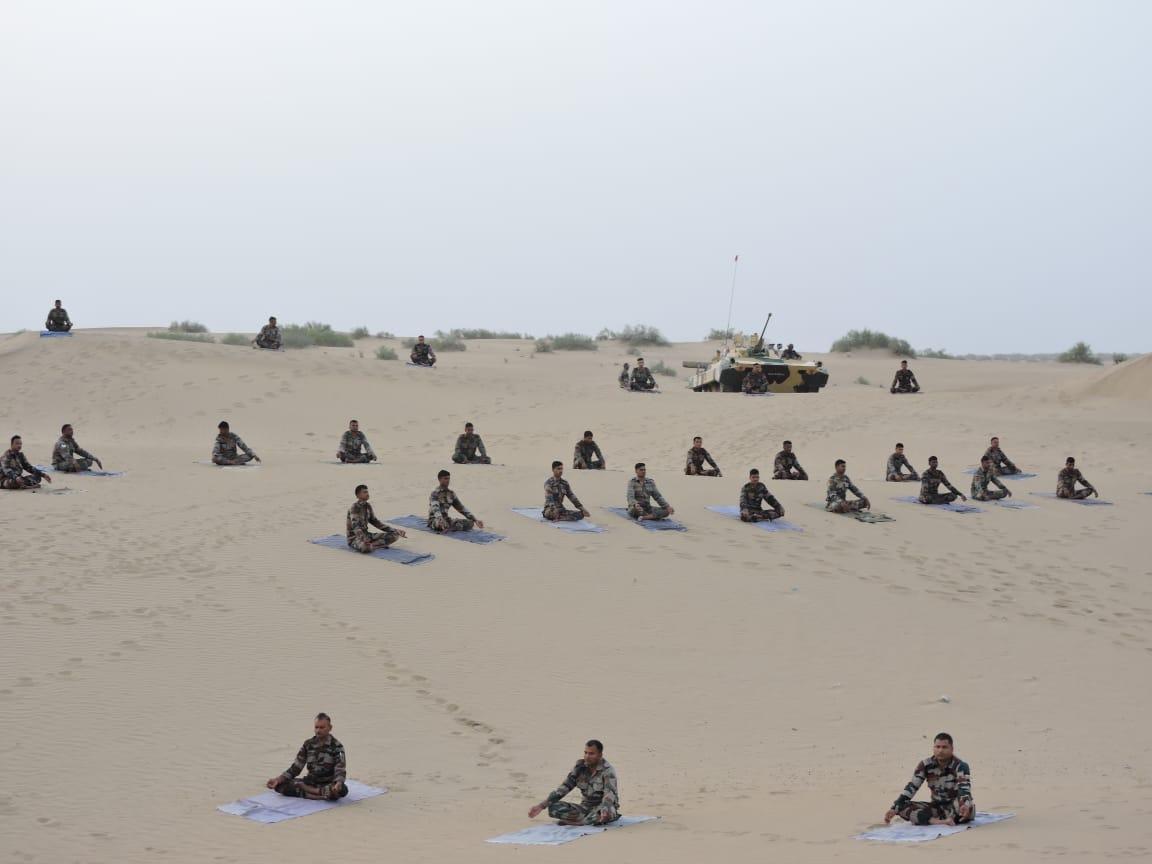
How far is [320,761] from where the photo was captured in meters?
9.23

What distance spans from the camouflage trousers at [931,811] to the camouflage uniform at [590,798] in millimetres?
1807

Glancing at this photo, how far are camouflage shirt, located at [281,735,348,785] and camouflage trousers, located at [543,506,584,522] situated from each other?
8.51 metres

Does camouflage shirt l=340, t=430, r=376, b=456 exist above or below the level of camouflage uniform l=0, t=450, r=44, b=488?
above

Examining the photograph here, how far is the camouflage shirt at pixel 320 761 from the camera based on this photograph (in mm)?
9211

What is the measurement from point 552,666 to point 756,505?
641cm

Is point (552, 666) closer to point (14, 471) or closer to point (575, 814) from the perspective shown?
point (575, 814)

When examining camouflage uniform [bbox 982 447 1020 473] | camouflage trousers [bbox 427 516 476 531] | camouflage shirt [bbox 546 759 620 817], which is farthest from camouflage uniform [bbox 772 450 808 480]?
camouflage shirt [bbox 546 759 620 817]

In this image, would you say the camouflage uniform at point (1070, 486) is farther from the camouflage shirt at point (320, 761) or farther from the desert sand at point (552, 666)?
the camouflage shirt at point (320, 761)

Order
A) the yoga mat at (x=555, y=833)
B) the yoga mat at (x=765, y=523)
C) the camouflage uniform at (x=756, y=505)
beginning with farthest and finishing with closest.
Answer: the camouflage uniform at (x=756, y=505), the yoga mat at (x=765, y=523), the yoga mat at (x=555, y=833)

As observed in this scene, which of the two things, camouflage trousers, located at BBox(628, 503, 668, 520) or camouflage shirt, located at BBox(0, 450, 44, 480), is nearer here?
camouflage trousers, located at BBox(628, 503, 668, 520)

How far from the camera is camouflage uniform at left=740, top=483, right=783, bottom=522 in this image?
18169 mm

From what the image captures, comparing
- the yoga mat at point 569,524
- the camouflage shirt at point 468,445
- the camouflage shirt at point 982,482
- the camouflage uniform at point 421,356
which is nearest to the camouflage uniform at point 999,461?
the camouflage shirt at point 982,482

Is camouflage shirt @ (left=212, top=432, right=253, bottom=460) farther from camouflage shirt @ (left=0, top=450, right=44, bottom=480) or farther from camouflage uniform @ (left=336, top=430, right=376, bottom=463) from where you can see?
camouflage shirt @ (left=0, top=450, right=44, bottom=480)

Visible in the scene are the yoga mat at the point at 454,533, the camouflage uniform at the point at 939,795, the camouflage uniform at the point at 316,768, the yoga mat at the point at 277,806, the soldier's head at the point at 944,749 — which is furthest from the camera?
the yoga mat at the point at 454,533
